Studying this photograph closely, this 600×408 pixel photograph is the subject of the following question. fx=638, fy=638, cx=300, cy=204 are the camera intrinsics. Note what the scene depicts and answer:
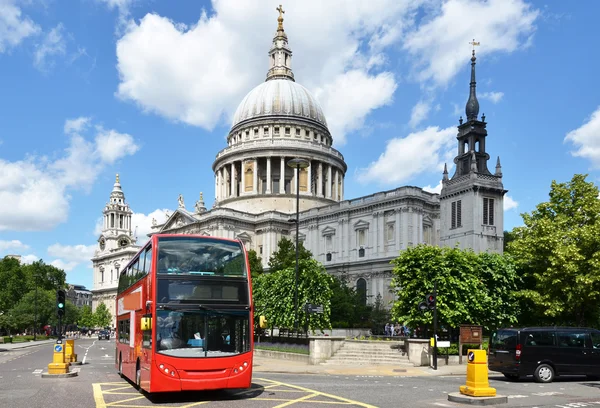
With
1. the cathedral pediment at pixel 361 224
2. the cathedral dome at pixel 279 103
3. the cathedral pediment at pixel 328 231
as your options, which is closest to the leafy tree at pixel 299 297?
the cathedral pediment at pixel 361 224

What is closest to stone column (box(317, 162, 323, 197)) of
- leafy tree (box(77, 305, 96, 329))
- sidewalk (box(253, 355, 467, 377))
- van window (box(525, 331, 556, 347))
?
leafy tree (box(77, 305, 96, 329))

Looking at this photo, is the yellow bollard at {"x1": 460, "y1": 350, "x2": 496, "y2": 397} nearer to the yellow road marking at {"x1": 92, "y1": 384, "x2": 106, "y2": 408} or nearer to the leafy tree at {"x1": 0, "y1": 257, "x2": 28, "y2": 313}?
the yellow road marking at {"x1": 92, "y1": 384, "x2": 106, "y2": 408}

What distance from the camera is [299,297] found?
43.2m

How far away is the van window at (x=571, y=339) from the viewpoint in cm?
2338

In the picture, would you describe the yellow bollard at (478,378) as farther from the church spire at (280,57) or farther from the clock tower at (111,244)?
the clock tower at (111,244)

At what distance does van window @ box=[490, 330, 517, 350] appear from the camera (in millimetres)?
23203

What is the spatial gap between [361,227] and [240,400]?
2574 inches

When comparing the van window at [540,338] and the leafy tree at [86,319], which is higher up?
the van window at [540,338]

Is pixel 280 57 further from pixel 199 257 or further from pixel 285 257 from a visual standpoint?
pixel 199 257

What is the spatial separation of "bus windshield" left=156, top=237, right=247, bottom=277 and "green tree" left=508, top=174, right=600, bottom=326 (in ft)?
78.4

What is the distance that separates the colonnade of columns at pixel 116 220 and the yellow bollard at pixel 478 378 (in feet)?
444

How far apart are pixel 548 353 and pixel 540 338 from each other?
0.60 m

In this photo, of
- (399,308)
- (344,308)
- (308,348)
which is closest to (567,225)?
(399,308)

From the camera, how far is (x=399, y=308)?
3631 centimetres
